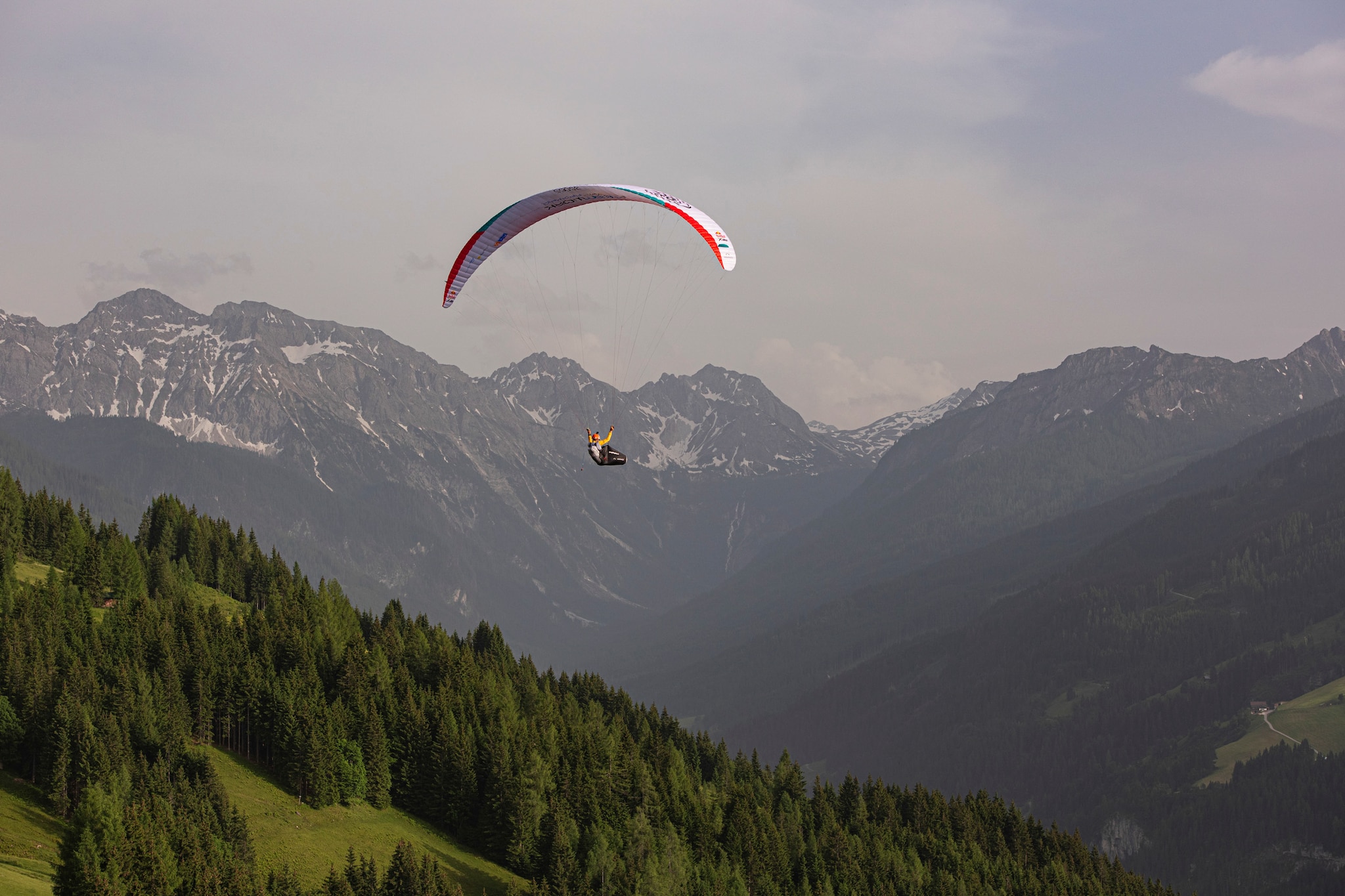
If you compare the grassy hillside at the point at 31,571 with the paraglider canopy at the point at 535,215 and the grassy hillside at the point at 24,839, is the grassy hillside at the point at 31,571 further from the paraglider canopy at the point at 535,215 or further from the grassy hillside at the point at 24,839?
the paraglider canopy at the point at 535,215

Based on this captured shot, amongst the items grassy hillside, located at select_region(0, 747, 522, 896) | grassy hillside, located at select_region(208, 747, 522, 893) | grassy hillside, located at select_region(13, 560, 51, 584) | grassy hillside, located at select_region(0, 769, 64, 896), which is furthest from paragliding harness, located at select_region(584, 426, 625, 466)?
grassy hillside, located at select_region(13, 560, 51, 584)

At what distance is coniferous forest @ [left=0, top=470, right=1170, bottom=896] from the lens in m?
82.6

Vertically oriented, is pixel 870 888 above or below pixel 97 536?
below

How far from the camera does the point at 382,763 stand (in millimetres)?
102438

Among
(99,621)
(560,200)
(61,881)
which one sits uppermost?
(560,200)

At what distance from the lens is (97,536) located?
140 m

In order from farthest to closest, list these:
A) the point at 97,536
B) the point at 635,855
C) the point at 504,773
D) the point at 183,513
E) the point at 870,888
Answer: the point at 183,513 < the point at 97,536 < the point at 870,888 < the point at 504,773 < the point at 635,855

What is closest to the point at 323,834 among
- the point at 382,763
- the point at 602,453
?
the point at 382,763

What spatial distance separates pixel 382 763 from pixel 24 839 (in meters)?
30.0

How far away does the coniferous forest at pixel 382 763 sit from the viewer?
82.6m

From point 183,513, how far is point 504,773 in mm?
78769

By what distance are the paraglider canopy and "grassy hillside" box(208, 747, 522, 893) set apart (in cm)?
4173

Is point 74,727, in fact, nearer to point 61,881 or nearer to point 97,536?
point 61,881

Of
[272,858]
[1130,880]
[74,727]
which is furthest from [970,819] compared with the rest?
[74,727]
